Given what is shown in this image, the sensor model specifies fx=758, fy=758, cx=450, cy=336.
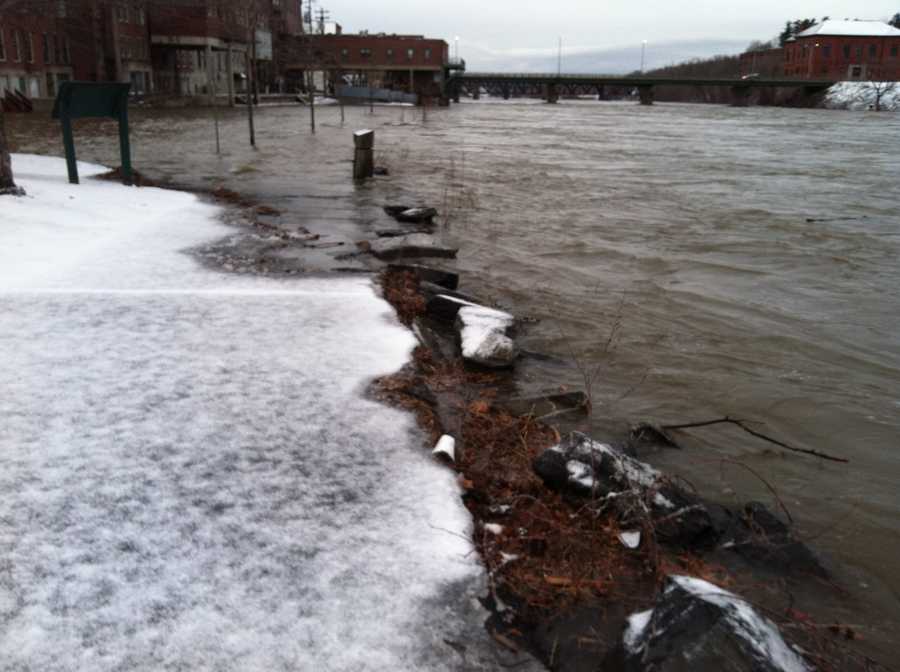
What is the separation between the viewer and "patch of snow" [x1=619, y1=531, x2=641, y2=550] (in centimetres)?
319

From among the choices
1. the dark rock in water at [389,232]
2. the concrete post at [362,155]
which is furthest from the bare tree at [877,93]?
the dark rock in water at [389,232]

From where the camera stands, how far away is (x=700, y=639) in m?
2.32

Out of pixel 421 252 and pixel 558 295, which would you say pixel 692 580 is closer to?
pixel 558 295

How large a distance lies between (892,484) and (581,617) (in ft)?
9.36

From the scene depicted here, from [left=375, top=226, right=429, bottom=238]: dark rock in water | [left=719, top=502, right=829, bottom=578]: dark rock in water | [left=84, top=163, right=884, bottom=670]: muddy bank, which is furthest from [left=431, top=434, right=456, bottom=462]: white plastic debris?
[left=375, top=226, right=429, bottom=238]: dark rock in water

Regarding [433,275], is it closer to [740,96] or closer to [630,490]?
[630,490]

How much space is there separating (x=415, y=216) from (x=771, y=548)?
30.4ft

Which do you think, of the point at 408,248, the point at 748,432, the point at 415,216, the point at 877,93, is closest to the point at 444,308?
the point at 408,248

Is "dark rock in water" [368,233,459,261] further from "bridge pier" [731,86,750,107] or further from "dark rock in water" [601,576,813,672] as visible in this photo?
"bridge pier" [731,86,750,107]

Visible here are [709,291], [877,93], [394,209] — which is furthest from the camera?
[877,93]

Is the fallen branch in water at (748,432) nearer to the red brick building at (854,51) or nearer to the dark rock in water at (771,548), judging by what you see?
the dark rock in water at (771,548)

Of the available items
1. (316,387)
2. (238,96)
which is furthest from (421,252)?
(238,96)

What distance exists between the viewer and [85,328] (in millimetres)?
5133

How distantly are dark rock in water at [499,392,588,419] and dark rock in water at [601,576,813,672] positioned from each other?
2.34 m
